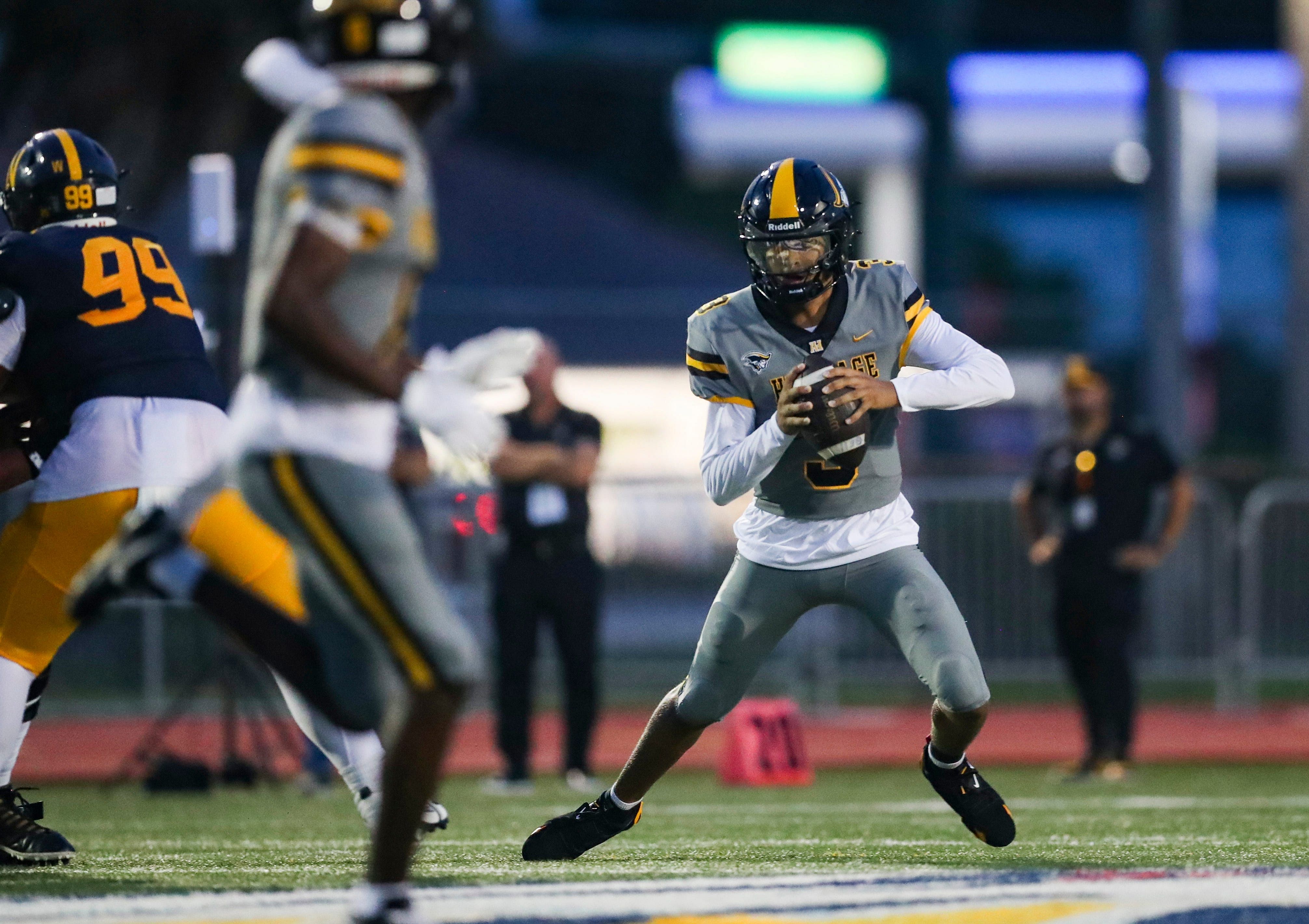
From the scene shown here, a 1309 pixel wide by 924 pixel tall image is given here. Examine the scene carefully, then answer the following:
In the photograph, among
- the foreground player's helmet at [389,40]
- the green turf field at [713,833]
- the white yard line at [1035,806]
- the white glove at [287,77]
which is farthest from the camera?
the white yard line at [1035,806]

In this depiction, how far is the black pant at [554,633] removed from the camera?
33.1 ft

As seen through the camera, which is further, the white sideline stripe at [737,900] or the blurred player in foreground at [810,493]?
the blurred player in foreground at [810,493]

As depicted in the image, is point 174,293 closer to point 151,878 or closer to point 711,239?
point 151,878

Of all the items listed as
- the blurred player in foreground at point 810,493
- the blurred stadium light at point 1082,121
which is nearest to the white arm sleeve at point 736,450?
the blurred player in foreground at point 810,493

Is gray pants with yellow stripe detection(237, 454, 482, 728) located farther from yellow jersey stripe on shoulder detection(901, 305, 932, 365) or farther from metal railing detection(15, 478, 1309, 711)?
metal railing detection(15, 478, 1309, 711)

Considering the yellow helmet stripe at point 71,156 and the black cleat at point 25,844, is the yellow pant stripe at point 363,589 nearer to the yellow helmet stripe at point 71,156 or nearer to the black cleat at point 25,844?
the black cleat at point 25,844

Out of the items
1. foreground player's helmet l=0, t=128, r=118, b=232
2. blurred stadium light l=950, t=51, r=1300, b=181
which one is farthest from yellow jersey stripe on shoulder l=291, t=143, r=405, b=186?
blurred stadium light l=950, t=51, r=1300, b=181

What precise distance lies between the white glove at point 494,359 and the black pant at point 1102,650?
6.71 m

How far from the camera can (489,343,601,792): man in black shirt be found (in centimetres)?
1005

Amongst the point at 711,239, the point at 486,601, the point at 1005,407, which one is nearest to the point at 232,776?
the point at 486,601

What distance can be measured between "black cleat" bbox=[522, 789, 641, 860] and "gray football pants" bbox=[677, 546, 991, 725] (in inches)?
14.6

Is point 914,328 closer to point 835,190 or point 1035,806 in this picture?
point 835,190

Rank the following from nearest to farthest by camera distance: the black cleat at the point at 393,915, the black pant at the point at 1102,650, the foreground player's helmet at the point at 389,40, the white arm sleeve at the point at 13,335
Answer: the black cleat at the point at 393,915, the foreground player's helmet at the point at 389,40, the white arm sleeve at the point at 13,335, the black pant at the point at 1102,650

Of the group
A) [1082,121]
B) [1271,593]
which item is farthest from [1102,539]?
[1082,121]
